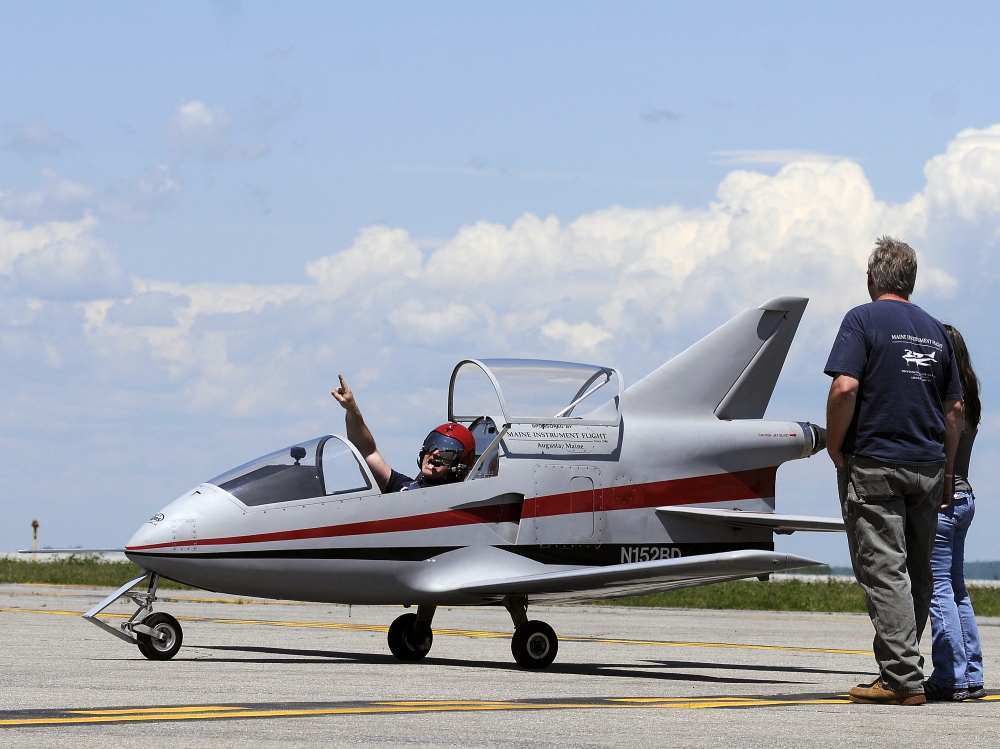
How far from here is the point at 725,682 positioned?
11602mm

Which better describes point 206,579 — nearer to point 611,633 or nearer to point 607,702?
point 607,702

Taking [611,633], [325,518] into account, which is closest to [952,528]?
[325,518]

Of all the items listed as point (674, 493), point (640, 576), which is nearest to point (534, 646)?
point (640, 576)

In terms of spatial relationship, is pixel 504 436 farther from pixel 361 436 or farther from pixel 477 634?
pixel 477 634

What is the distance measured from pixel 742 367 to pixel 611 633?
20.7 ft

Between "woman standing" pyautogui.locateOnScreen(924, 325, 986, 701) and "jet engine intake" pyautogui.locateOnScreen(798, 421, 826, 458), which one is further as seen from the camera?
"jet engine intake" pyautogui.locateOnScreen(798, 421, 826, 458)

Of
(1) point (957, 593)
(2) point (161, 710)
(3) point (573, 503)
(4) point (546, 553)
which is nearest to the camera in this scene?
(2) point (161, 710)

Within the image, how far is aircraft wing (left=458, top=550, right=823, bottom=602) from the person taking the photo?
Answer: 1212cm

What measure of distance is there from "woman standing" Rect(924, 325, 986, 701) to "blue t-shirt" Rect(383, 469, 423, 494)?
16.5 ft

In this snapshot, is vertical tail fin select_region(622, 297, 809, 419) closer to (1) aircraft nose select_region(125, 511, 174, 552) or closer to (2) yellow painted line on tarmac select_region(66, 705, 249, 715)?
(1) aircraft nose select_region(125, 511, 174, 552)

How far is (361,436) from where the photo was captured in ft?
43.2

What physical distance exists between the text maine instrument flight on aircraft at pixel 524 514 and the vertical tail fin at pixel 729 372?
0.02 metres

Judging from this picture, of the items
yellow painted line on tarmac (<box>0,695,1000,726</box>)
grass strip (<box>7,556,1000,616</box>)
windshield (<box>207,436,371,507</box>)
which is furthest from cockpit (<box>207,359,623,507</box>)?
grass strip (<box>7,556,1000,616</box>)

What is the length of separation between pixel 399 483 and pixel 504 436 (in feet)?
3.47
